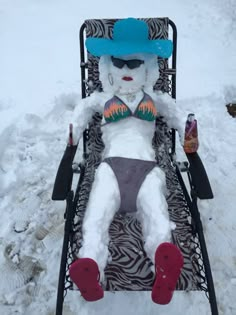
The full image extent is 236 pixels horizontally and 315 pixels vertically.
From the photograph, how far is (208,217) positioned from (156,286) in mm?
1332

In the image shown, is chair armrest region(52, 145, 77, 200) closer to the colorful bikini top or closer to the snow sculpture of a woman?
the snow sculpture of a woman

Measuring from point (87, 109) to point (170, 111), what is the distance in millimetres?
583

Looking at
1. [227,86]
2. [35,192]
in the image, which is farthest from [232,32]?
[35,192]

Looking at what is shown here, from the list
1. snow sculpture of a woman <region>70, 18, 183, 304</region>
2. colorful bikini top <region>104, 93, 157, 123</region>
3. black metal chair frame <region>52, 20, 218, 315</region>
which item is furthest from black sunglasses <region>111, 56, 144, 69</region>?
black metal chair frame <region>52, 20, 218, 315</region>

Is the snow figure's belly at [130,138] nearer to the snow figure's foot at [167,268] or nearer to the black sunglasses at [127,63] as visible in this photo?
the black sunglasses at [127,63]

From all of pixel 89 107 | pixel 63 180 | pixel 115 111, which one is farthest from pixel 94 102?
pixel 63 180

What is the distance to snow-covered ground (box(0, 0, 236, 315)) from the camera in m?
2.46

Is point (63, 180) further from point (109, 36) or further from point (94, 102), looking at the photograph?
point (109, 36)

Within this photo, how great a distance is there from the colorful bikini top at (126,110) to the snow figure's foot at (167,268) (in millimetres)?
1069

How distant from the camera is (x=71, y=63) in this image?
191 inches

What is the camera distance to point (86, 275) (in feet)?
5.59

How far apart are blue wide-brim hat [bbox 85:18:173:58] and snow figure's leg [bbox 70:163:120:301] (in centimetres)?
73

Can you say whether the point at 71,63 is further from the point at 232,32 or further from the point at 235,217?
the point at 235,217

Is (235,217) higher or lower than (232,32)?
lower
